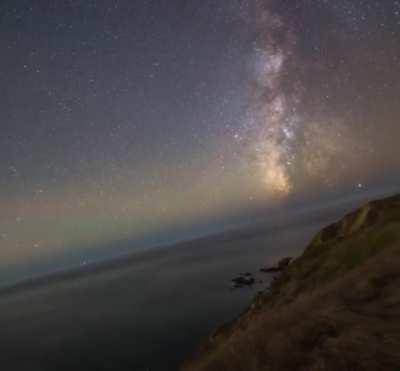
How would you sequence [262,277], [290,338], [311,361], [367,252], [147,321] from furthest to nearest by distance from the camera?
[262,277] < [147,321] < [367,252] < [290,338] < [311,361]

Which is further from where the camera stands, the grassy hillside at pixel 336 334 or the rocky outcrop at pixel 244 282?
the rocky outcrop at pixel 244 282

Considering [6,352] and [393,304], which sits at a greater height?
[393,304]

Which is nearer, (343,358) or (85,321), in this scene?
(343,358)

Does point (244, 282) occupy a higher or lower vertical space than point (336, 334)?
lower

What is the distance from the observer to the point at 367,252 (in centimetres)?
2742

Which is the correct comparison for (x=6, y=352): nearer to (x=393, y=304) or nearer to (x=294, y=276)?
(x=294, y=276)

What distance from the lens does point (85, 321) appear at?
91.9 m

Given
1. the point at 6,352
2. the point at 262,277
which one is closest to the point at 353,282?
the point at 262,277

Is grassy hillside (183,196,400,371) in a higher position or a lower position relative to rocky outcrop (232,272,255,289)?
higher

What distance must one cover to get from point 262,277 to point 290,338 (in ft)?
276

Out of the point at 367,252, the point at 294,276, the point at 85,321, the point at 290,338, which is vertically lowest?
the point at 85,321

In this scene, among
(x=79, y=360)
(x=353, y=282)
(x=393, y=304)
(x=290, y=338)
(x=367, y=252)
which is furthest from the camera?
(x=79, y=360)

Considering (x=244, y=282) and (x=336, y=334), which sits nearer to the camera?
(x=336, y=334)

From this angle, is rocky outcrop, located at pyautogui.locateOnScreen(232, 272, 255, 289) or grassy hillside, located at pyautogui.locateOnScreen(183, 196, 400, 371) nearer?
grassy hillside, located at pyautogui.locateOnScreen(183, 196, 400, 371)
